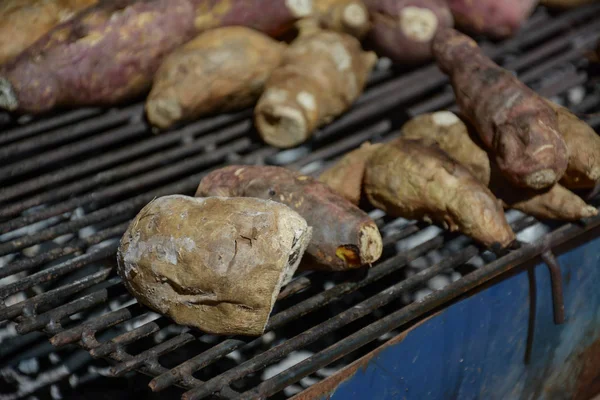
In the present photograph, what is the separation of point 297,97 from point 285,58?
136 millimetres

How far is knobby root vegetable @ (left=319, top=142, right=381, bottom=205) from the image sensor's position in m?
1.32

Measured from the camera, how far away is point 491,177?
133 cm

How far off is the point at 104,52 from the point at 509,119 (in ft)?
2.56

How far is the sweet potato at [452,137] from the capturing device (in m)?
1.33

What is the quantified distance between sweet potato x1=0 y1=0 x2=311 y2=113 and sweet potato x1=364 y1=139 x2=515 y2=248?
0.52 meters

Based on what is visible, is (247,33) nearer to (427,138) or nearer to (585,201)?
(427,138)

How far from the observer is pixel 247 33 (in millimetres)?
1576

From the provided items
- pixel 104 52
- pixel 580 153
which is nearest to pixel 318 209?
pixel 580 153

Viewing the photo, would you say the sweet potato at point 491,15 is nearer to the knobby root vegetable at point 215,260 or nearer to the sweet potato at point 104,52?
the sweet potato at point 104,52

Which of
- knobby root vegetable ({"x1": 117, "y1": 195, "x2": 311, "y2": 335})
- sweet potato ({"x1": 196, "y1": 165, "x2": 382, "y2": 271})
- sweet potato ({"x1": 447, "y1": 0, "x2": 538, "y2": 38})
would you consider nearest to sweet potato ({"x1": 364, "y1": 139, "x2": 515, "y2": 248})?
sweet potato ({"x1": 196, "y1": 165, "x2": 382, "y2": 271})

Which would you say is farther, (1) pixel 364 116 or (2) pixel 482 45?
(2) pixel 482 45

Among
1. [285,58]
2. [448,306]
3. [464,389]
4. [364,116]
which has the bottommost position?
[464,389]

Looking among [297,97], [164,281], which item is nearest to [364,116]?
[297,97]

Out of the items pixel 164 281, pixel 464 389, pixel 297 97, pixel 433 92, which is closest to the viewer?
pixel 164 281
